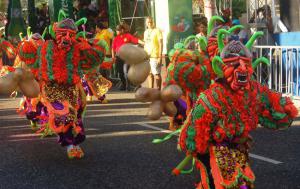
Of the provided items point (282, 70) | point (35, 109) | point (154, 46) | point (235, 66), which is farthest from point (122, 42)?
point (235, 66)

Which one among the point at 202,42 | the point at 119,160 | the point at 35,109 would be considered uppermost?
the point at 202,42

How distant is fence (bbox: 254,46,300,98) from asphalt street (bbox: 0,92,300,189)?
1.97 meters

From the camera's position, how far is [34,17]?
750 inches

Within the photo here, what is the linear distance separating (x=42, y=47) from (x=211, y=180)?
3591 millimetres

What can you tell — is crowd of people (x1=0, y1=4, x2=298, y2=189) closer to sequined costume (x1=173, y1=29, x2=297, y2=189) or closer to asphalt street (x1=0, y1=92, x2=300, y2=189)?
sequined costume (x1=173, y1=29, x2=297, y2=189)

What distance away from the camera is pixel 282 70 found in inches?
463

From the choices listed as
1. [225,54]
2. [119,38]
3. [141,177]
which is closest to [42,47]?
[141,177]

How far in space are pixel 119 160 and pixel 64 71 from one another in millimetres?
1282

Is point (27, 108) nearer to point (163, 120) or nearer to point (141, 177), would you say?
point (163, 120)

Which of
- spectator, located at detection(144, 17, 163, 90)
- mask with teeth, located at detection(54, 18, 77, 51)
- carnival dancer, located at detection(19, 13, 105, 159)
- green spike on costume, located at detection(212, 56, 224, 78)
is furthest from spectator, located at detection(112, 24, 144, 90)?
green spike on costume, located at detection(212, 56, 224, 78)

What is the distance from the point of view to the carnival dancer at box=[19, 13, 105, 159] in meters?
7.31

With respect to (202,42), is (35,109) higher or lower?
lower

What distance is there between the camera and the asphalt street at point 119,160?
253 inches

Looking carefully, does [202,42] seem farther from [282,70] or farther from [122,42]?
[122,42]
